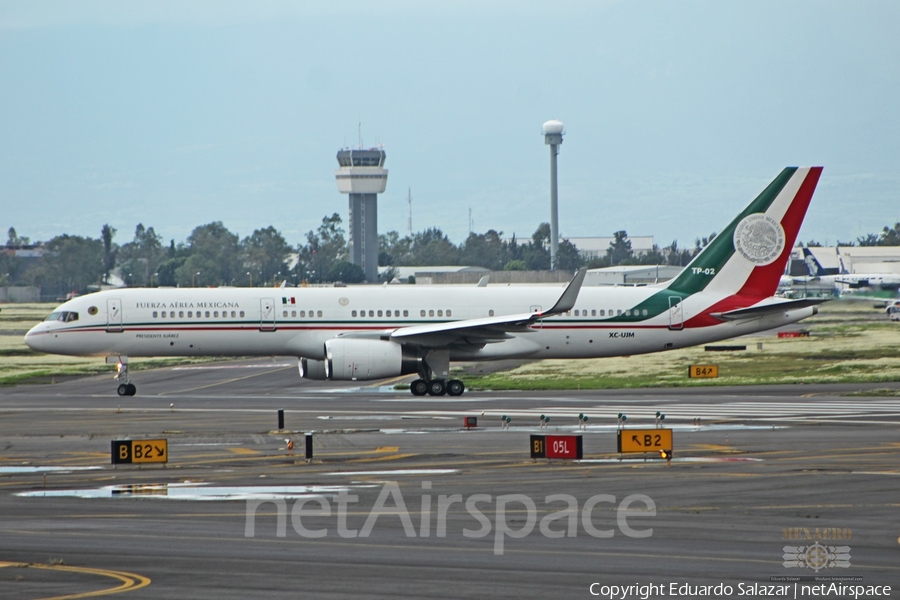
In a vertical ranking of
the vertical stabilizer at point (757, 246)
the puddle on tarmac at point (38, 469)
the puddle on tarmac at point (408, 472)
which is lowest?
the puddle on tarmac at point (408, 472)

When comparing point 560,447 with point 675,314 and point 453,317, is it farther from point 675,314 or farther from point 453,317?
point 675,314

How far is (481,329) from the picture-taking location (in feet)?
126

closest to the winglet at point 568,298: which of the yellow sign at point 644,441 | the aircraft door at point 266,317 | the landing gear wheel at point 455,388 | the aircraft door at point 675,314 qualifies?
the landing gear wheel at point 455,388

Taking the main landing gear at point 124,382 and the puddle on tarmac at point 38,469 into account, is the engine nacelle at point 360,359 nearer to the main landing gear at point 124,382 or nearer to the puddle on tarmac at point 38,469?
the main landing gear at point 124,382

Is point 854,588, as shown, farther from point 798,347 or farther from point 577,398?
point 798,347

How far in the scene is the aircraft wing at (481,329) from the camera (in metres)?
37.9

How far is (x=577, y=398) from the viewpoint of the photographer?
3703cm

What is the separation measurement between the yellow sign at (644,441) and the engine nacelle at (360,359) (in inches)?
637

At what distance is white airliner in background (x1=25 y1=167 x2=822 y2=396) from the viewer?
3966 cm

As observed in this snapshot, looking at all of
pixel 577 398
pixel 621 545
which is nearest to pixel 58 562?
pixel 621 545

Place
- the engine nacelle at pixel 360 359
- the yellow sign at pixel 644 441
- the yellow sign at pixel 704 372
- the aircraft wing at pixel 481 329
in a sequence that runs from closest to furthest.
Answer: the yellow sign at pixel 644 441 → the engine nacelle at pixel 360 359 → the aircraft wing at pixel 481 329 → the yellow sign at pixel 704 372

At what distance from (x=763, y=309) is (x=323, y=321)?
15.8 meters

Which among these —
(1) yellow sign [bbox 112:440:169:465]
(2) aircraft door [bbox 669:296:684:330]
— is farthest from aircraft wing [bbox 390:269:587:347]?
(1) yellow sign [bbox 112:440:169:465]

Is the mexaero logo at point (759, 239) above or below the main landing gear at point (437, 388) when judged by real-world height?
above
